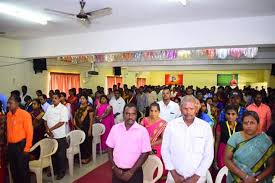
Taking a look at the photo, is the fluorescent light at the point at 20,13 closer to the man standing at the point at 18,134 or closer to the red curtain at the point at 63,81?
the man standing at the point at 18,134

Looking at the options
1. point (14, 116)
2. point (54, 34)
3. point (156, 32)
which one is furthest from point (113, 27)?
point (14, 116)

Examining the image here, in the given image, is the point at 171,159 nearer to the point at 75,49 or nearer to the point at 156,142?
the point at 156,142

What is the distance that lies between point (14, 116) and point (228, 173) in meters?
3.00

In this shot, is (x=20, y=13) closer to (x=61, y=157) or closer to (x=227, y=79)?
(x=61, y=157)

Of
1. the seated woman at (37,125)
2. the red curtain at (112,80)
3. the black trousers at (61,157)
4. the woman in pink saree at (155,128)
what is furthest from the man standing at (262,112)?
the red curtain at (112,80)

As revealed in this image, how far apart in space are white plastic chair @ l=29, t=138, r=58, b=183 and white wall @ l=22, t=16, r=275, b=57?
3.20 metres

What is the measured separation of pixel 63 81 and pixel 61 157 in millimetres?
6287

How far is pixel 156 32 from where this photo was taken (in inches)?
252

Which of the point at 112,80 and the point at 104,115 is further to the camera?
the point at 112,80

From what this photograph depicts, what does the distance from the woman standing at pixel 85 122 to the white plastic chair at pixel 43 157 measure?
1.43 m

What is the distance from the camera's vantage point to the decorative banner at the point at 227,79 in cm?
1731

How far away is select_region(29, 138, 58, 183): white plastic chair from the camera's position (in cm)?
420

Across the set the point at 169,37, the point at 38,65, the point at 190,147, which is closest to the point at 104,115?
the point at 169,37

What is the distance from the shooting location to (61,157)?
4965 millimetres
